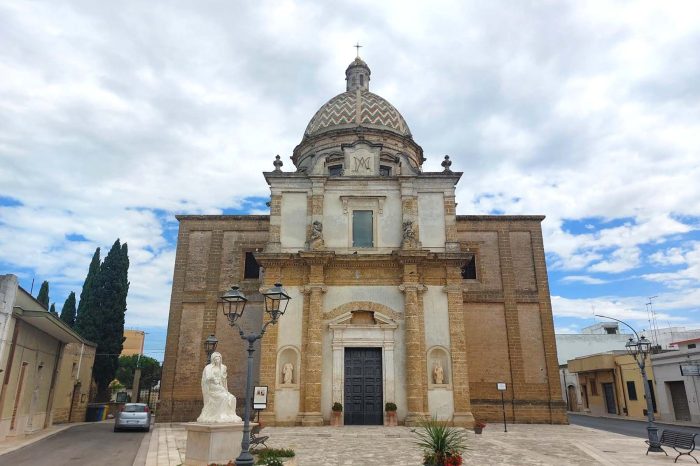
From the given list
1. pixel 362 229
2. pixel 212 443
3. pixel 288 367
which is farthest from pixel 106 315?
pixel 212 443

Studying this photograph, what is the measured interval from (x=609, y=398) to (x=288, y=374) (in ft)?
93.5

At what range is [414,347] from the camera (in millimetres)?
18906

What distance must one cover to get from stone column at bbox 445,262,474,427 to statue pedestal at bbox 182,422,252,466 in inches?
421

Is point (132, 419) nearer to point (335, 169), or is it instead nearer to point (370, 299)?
point (370, 299)

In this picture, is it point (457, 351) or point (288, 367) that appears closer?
point (288, 367)

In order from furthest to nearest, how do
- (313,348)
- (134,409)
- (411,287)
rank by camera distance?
(134,409), (411,287), (313,348)

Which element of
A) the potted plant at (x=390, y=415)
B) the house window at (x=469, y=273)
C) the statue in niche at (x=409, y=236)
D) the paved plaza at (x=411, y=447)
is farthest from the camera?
the house window at (x=469, y=273)

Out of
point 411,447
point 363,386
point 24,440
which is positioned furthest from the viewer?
point 363,386

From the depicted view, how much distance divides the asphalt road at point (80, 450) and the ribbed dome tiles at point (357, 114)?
1862cm

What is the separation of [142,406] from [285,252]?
29.7 feet

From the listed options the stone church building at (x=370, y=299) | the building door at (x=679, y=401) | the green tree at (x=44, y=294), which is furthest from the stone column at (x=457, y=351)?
the green tree at (x=44, y=294)

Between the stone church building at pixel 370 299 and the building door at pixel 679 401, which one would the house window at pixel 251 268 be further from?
the building door at pixel 679 401

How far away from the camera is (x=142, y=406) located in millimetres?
20609

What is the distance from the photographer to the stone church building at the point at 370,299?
62.1 ft
